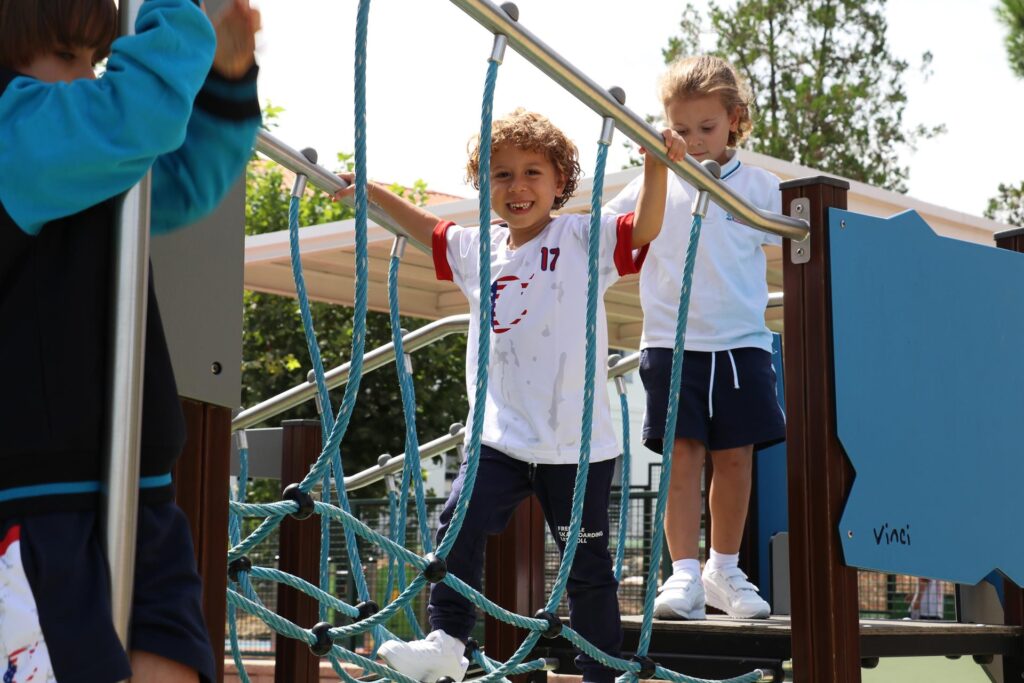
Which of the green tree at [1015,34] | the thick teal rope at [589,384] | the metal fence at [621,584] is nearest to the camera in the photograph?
the thick teal rope at [589,384]

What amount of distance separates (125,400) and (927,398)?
89.1 inches

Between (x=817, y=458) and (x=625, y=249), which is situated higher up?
(x=625, y=249)

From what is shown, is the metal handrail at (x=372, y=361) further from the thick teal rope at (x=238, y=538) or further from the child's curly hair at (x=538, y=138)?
the child's curly hair at (x=538, y=138)

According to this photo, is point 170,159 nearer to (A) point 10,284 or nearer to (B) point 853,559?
(A) point 10,284

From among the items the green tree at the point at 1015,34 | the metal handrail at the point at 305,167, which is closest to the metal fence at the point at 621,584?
the metal handrail at the point at 305,167

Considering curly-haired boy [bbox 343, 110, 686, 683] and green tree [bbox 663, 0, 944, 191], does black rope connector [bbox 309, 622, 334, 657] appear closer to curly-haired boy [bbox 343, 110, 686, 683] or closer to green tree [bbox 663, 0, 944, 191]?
curly-haired boy [bbox 343, 110, 686, 683]

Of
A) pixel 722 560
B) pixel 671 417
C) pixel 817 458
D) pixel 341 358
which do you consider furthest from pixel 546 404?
pixel 341 358

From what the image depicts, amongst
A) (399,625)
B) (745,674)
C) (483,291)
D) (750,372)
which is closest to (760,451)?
(750,372)

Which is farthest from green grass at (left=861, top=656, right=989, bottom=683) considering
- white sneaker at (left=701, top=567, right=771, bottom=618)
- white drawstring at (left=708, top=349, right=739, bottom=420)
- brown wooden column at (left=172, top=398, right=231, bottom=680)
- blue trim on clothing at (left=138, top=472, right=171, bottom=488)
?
blue trim on clothing at (left=138, top=472, right=171, bottom=488)

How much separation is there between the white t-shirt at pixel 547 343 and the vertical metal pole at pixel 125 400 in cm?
150

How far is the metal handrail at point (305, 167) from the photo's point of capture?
8.98 feet

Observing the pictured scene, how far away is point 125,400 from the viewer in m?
1.44

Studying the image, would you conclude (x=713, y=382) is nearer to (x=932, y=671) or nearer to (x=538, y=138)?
(x=538, y=138)

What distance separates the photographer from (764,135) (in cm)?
2370
